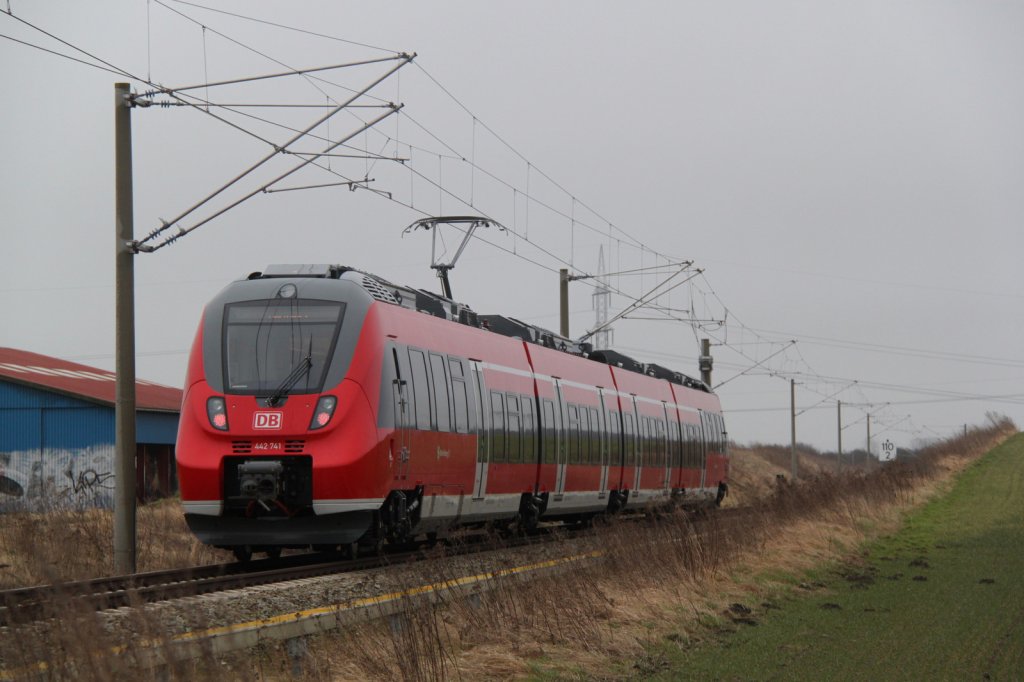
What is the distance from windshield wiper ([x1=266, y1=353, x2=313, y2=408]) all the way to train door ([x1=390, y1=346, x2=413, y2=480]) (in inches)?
44.9

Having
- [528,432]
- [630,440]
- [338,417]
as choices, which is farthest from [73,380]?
[338,417]

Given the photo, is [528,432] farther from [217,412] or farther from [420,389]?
[217,412]

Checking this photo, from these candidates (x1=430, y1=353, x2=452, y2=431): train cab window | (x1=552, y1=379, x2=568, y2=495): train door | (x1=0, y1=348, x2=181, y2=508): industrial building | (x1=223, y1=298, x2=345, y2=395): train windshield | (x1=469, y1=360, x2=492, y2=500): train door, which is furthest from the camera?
(x1=0, y1=348, x2=181, y2=508): industrial building

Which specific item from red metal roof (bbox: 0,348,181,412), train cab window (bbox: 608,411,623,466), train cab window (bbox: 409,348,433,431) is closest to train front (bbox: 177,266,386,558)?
train cab window (bbox: 409,348,433,431)

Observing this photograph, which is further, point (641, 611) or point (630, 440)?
point (630, 440)

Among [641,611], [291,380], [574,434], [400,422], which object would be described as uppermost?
[291,380]

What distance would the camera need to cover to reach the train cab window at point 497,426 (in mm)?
19797

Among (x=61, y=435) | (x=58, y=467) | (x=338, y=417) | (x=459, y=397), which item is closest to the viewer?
(x=338, y=417)

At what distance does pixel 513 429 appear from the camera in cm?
2089

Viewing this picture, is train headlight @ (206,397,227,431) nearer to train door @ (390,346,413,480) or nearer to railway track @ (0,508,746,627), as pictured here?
railway track @ (0,508,746,627)

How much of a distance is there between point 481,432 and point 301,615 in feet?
28.2

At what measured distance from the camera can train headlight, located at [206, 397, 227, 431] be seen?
48.5 feet

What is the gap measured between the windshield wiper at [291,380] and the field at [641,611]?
9.79 feet

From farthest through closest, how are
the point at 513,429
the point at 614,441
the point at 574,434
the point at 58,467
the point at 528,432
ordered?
the point at 58,467, the point at 614,441, the point at 574,434, the point at 528,432, the point at 513,429
